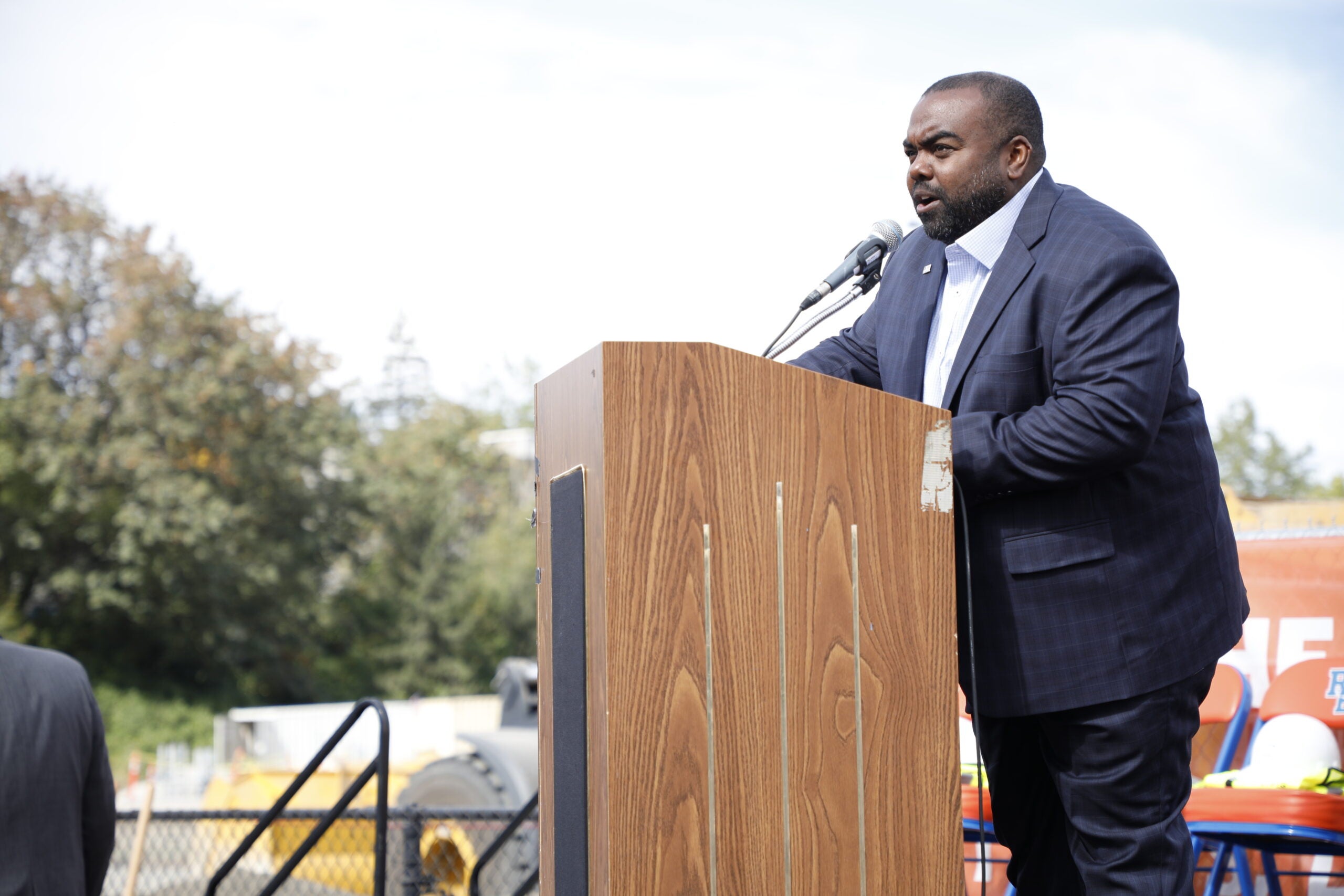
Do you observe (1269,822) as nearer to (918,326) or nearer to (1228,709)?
(1228,709)

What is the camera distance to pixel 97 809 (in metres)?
3.00

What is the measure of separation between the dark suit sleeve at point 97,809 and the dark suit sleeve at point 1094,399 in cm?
230

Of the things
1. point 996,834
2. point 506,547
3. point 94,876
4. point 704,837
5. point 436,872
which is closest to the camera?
point 704,837

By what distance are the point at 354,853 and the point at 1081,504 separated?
24.0 ft

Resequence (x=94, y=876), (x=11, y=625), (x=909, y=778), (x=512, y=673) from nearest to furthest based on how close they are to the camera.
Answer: (x=909, y=778)
(x=94, y=876)
(x=512, y=673)
(x=11, y=625)

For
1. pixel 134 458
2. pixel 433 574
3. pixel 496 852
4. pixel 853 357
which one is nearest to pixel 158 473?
pixel 134 458

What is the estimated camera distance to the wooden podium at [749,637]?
5.29 feet

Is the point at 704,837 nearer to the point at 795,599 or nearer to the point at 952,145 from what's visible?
the point at 795,599

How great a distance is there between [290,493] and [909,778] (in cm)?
2871

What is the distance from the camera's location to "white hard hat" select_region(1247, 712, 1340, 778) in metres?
3.39

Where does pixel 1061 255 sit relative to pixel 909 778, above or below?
above

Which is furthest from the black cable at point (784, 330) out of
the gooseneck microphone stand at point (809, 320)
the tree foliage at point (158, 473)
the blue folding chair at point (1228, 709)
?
the tree foliage at point (158, 473)

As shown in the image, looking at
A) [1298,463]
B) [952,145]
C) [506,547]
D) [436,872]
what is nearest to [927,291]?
[952,145]

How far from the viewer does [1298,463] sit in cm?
3716
